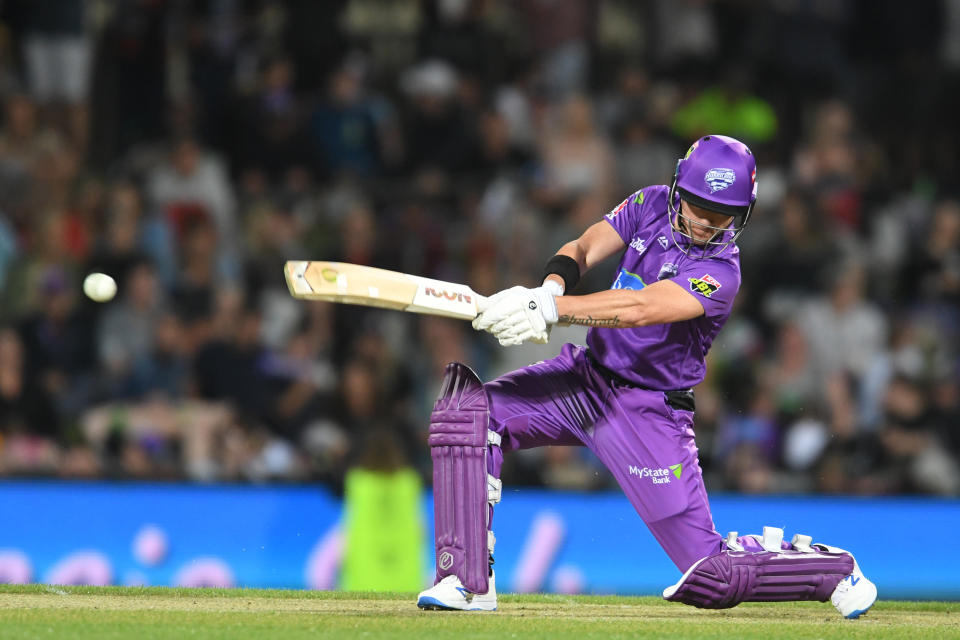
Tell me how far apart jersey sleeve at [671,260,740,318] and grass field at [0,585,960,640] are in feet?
4.37

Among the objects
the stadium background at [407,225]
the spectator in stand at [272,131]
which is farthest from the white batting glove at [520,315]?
the spectator in stand at [272,131]

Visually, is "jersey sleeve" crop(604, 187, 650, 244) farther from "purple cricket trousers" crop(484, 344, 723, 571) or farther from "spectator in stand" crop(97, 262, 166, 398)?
"spectator in stand" crop(97, 262, 166, 398)

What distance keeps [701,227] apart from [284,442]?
5.26 metres

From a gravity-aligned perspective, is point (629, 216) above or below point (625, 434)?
above

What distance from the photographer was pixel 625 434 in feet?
20.9

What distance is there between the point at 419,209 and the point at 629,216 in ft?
19.6

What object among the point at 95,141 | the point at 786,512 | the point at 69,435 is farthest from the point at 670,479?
the point at 95,141

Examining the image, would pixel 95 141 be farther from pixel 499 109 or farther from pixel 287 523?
pixel 287 523

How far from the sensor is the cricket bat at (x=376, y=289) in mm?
5824

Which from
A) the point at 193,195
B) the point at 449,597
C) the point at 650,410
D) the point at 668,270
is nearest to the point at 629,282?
the point at 668,270

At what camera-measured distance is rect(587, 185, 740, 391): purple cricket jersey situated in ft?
20.4

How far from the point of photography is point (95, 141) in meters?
13.1

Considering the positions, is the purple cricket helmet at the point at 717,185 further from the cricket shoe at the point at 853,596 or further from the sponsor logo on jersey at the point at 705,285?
the cricket shoe at the point at 853,596

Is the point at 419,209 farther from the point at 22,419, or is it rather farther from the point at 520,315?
the point at 520,315
